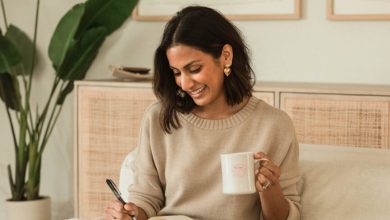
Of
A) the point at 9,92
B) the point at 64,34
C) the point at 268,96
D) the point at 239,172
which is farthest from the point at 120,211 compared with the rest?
the point at 9,92

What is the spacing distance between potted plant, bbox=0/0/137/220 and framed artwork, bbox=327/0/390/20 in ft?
3.05

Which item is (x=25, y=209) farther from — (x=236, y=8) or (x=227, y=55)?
(x=227, y=55)

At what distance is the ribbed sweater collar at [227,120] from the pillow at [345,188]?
215mm

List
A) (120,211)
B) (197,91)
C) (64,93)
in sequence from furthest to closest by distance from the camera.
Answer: (64,93) < (197,91) < (120,211)

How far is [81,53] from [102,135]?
448 mm

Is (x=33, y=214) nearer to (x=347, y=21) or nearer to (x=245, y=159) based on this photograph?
(x=347, y=21)

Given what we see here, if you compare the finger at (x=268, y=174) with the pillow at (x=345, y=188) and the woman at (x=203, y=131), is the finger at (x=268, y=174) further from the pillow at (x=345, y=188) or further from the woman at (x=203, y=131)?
the pillow at (x=345, y=188)

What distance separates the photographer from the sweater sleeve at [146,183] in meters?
2.10

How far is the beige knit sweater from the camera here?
2.02 m

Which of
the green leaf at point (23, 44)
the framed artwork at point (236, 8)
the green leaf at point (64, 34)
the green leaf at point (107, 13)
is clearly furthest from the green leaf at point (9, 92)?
the framed artwork at point (236, 8)

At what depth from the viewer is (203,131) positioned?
210cm

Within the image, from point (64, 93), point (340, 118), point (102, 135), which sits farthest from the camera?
point (64, 93)

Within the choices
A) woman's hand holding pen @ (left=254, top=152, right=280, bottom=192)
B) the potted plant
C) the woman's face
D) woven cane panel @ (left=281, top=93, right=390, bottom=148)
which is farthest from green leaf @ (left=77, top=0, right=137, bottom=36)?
woman's hand holding pen @ (left=254, top=152, right=280, bottom=192)

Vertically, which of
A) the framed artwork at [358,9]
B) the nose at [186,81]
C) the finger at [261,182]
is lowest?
the finger at [261,182]
